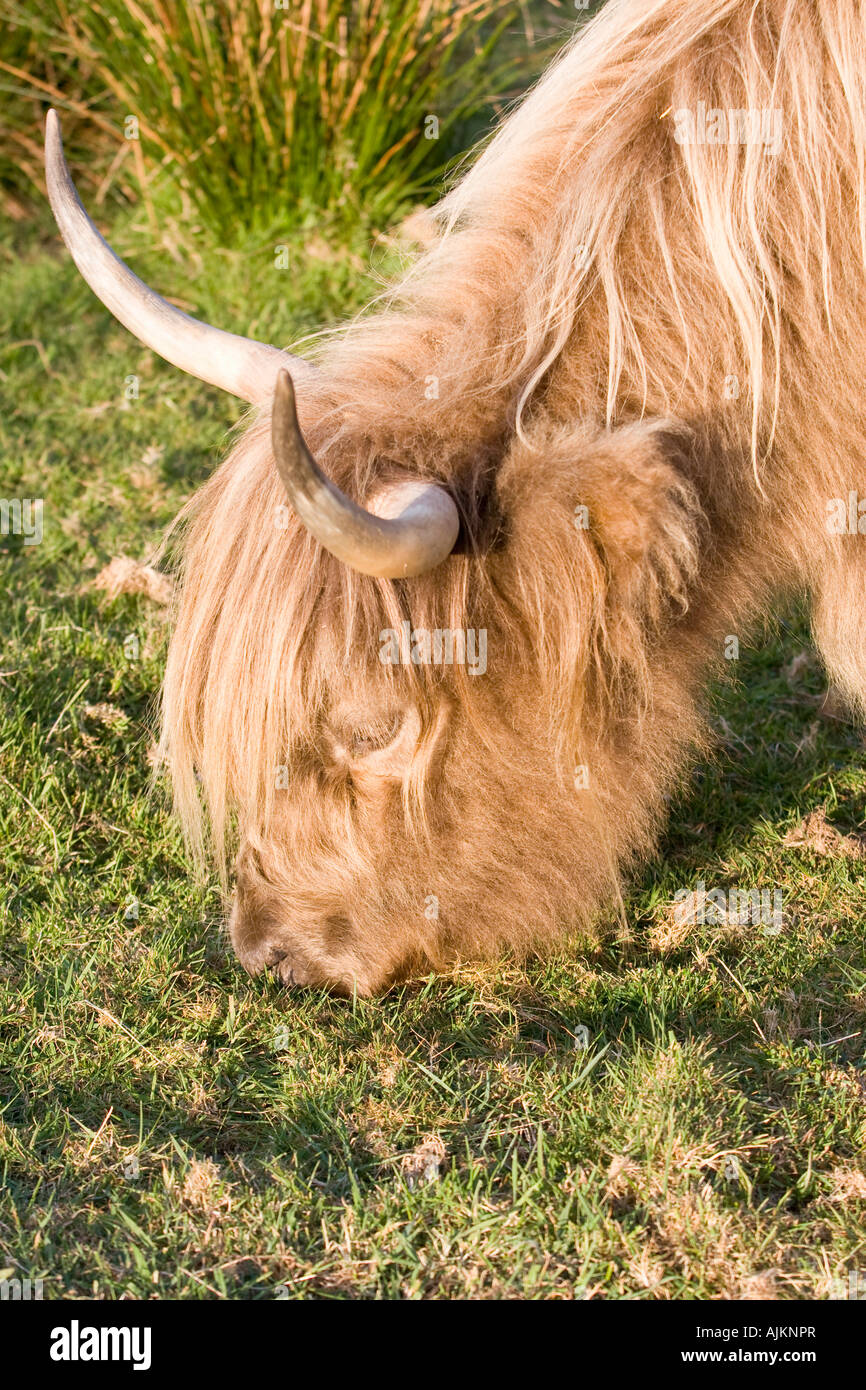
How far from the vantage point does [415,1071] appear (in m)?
3.03

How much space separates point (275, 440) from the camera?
2107 mm

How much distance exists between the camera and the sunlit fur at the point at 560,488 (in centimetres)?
269

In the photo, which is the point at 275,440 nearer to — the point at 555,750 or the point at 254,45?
the point at 555,750

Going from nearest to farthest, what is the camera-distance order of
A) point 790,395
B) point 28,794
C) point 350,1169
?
point 350,1169, point 790,395, point 28,794

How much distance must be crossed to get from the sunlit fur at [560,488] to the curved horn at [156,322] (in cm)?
15

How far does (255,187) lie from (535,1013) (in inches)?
175

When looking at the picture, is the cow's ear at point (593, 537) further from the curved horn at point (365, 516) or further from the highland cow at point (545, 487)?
the curved horn at point (365, 516)

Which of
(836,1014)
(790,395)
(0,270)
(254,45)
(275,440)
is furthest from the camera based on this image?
(0,270)

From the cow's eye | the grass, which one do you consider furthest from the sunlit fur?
the grass
